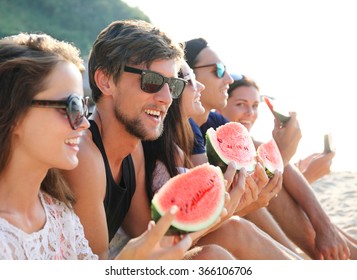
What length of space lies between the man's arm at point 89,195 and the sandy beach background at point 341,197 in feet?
12.3

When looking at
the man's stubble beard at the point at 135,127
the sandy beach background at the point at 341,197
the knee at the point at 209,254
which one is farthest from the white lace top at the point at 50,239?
the sandy beach background at the point at 341,197

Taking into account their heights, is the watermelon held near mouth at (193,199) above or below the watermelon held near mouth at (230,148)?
above

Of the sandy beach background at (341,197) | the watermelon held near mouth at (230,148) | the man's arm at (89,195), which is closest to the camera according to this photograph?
the man's arm at (89,195)

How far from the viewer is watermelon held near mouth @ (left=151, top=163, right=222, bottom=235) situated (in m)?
2.81

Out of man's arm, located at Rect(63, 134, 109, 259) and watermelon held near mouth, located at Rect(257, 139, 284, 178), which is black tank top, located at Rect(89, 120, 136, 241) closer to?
man's arm, located at Rect(63, 134, 109, 259)

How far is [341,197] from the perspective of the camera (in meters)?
8.35

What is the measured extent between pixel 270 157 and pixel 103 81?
141cm

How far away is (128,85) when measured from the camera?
3672 mm

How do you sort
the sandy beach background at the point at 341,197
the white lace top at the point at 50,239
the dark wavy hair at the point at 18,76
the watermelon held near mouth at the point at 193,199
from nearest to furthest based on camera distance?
the white lace top at the point at 50,239, the dark wavy hair at the point at 18,76, the watermelon held near mouth at the point at 193,199, the sandy beach background at the point at 341,197

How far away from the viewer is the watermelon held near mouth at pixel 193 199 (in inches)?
111

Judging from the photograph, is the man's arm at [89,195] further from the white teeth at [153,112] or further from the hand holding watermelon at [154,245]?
the hand holding watermelon at [154,245]

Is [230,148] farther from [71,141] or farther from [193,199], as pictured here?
[71,141]

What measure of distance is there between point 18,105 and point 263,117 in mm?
14498

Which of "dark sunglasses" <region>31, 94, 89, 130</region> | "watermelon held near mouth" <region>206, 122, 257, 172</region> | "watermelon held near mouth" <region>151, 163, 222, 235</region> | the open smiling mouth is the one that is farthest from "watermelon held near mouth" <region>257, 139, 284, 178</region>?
"dark sunglasses" <region>31, 94, 89, 130</region>
